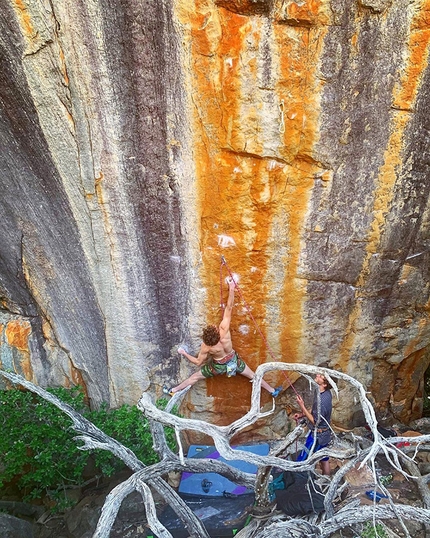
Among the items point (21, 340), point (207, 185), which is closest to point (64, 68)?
point (207, 185)

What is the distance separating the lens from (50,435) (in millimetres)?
5172

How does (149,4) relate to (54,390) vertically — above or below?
above

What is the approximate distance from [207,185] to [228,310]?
1481mm

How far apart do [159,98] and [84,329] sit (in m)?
2.88

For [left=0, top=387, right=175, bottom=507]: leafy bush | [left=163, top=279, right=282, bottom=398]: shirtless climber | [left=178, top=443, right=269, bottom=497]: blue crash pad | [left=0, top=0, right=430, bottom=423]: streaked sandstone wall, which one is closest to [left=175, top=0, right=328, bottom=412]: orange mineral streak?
[left=0, top=0, right=430, bottom=423]: streaked sandstone wall

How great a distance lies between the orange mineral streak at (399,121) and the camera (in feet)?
12.7

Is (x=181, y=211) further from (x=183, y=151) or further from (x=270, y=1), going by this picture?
(x=270, y=1)

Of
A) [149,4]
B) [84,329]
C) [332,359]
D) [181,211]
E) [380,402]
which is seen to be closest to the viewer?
[149,4]

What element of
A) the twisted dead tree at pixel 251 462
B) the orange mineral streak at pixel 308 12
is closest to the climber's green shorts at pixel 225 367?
the twisted dead tree at pixel 251 462

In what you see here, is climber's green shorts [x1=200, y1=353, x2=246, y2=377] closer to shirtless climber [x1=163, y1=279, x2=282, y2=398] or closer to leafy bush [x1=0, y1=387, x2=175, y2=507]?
shirtless climber [x1=163, y1=279, x2=282, y2=398]

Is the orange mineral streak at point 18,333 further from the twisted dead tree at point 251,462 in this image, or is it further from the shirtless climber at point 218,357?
the shirtless climber at point 218,357

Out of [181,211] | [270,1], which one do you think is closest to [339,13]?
[270,1]

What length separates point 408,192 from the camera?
4711mm

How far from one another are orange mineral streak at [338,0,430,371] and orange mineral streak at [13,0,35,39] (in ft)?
10.9
